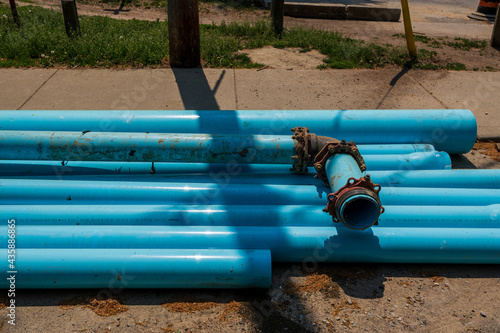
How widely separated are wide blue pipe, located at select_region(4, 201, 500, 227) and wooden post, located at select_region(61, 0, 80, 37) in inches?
209

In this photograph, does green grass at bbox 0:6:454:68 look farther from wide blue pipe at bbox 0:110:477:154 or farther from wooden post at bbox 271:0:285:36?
wide blue pipe at bbox 0:110:477:154

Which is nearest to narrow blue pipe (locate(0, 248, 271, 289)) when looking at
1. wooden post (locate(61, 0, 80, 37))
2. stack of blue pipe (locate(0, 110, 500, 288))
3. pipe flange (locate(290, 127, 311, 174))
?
stack of blue pipe (locate(0, 110, 500, 288))

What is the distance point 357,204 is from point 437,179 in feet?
3.95

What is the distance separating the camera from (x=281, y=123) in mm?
4492

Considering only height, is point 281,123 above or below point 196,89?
above

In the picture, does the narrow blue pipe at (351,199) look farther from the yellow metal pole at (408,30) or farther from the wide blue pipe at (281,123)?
the yellow metal pole at (408,30)

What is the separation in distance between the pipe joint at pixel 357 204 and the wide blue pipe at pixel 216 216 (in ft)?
1.06

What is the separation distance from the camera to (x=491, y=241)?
3.34 metres

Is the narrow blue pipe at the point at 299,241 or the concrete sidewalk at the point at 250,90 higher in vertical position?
the concrete sidewalk at the point at 250,90

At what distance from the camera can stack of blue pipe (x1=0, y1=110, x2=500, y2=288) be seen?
3.07m

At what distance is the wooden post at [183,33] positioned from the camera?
6.85 meters

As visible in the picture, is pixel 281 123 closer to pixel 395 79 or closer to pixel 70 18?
pixel 395 79

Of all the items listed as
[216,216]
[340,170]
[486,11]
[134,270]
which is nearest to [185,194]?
[216,216]

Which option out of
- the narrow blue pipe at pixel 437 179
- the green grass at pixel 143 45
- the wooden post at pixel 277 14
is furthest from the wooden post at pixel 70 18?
the narrow blue pipe at pixel 437 179
